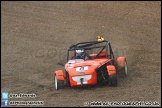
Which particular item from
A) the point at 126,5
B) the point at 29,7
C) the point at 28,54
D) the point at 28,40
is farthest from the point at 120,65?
the point at 29,7

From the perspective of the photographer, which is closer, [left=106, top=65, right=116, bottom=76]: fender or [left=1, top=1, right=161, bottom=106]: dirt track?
[left=1, top=1, right=161, bottom=106]: dirt track

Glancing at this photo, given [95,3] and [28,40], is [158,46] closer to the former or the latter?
[28,40]

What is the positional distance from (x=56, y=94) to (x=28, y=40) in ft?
27.9

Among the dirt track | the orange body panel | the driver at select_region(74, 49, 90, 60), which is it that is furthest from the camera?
the driver at select_region(74, 49, 90, 60)

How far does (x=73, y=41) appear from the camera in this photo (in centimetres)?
2081

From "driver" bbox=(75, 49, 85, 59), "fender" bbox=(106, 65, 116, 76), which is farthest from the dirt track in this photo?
"driver" bbox=(75, 49, 85, 59)

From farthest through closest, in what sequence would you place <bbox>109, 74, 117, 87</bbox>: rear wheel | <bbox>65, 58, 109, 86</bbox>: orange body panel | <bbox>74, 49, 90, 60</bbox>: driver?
<bbox>74, 49, 90, 60</bbox>: driver
<bbox>109, 74, 117, 87</bbox>: rear wheel
<bbox>65, 58, 109, 86</bbox>: orange body panel

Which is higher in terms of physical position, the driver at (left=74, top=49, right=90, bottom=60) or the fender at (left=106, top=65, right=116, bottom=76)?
the driver at (left=74, top=49, right=90, bottom=60)

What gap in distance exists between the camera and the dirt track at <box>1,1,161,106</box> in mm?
13312

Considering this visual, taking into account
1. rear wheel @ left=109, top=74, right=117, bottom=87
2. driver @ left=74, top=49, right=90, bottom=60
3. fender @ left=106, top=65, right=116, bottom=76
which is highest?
driver @ left=74, top=49, right=90, bottom=60

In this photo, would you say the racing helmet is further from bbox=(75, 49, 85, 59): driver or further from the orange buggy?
the orange buggy

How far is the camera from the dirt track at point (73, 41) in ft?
43.7

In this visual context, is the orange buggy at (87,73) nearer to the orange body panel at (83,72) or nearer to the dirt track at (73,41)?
the orange body panel at (83,72)

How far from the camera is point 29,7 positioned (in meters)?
26.5
